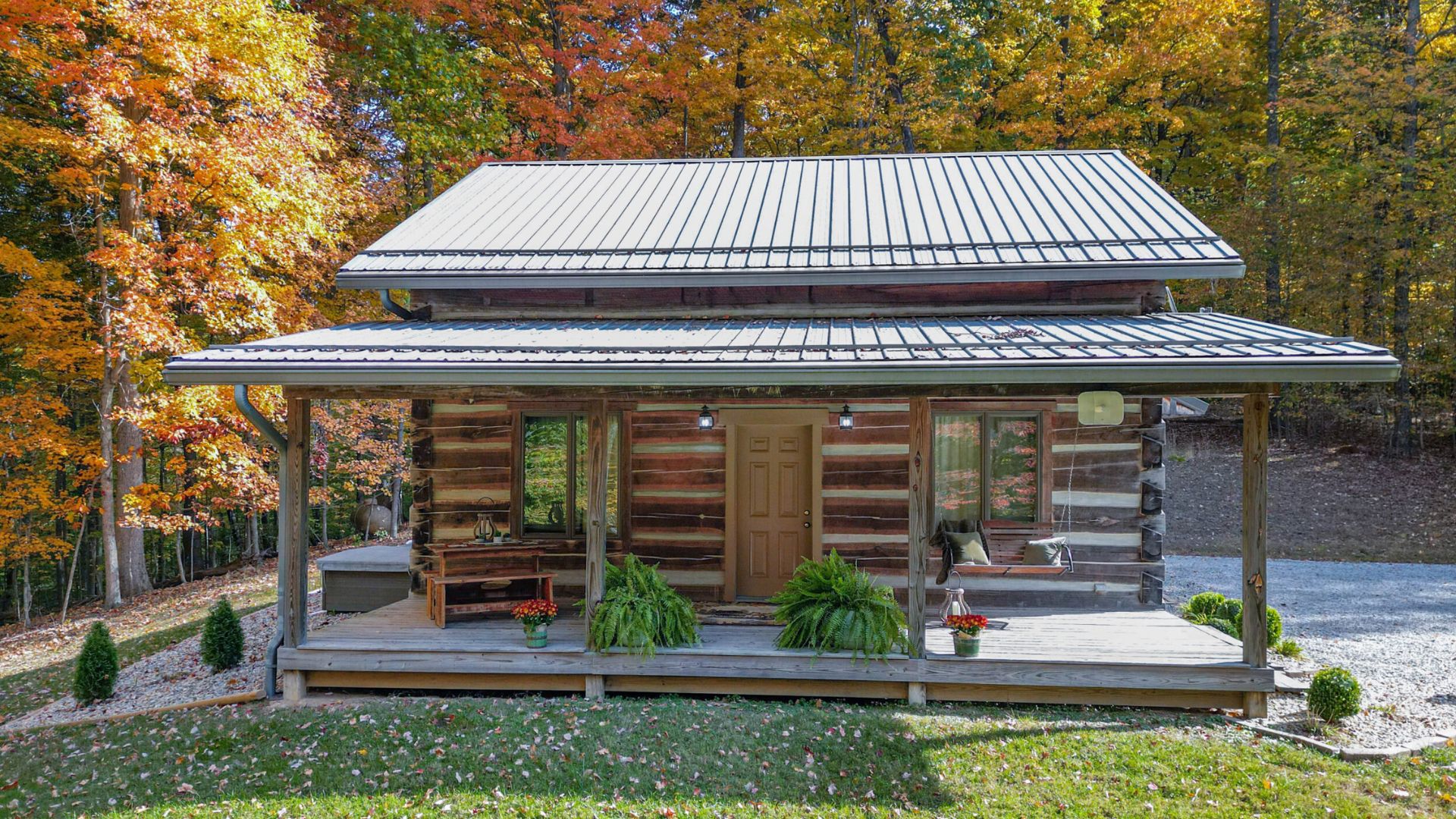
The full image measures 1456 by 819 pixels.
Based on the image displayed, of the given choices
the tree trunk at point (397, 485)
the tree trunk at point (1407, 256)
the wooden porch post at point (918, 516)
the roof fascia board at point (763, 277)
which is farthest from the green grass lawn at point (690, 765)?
the tree trunk at point (1407, 256)

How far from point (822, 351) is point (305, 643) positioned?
4.95 m

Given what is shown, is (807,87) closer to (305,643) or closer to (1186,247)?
(1186,247)

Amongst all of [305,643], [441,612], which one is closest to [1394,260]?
[441,612]

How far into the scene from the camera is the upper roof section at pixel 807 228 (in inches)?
314

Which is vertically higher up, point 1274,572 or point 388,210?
point 388,210

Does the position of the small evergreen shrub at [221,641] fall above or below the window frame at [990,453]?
below

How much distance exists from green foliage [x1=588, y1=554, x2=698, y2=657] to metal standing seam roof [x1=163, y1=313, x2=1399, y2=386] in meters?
1.92

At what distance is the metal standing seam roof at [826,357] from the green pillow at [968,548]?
2.19 m

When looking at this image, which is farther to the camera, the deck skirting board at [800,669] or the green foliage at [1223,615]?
the green foliage at [1223,615]

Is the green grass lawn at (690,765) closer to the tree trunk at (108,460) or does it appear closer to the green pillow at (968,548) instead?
the green pillow at (968,548)

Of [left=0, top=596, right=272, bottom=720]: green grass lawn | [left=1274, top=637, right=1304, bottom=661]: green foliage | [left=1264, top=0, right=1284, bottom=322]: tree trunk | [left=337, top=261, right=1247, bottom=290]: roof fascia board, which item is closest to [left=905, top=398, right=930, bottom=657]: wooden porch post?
[left=337, top=261, right=1247, bottom=290]: roof fascia board

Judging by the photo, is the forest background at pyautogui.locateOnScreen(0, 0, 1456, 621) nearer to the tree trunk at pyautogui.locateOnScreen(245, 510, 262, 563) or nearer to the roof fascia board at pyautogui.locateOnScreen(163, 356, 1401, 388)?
the tree trunk at pyautogui.locateOnScreen(245, 510, 262, 563)

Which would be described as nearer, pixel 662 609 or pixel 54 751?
pixel 54 751

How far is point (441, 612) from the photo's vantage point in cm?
772
